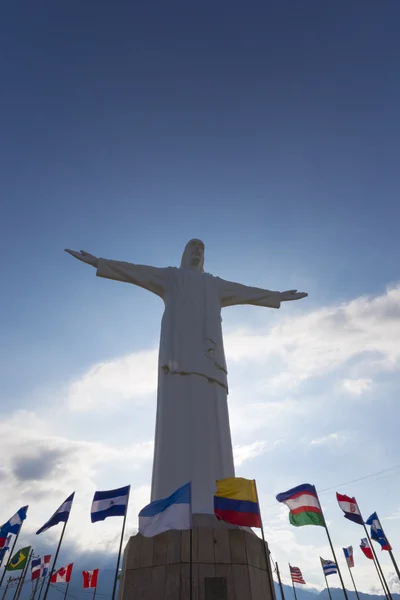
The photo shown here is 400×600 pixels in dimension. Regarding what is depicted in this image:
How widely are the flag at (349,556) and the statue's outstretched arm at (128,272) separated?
88.1 ft

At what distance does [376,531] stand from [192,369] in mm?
15489

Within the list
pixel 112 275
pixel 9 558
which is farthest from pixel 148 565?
pixel 9 558

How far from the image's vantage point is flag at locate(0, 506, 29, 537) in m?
18.8

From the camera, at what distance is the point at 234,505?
7.07 metres

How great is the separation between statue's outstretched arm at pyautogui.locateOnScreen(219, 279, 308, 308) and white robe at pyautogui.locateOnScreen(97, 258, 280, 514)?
35 mm

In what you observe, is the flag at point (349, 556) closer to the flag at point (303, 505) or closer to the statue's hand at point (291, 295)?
the flag at point (303, 505)

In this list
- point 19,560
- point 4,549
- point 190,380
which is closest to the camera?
point 190,380

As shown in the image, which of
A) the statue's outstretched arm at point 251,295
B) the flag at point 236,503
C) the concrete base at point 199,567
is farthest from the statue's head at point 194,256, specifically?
the concrete base at point 199,567

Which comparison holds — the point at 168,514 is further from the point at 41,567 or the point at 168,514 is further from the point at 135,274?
the point at 41,567

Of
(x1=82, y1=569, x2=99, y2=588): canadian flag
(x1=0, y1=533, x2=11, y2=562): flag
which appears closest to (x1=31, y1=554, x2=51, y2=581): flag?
(x1=82, y1=569, x2=99, y2=588): canadian flag

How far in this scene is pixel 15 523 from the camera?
19.0 metres

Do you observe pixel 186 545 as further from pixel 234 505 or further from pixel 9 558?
pixel 9 558

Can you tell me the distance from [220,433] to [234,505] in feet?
6.09

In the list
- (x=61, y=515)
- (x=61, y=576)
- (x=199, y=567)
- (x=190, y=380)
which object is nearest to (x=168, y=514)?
(x=199, y=567)
